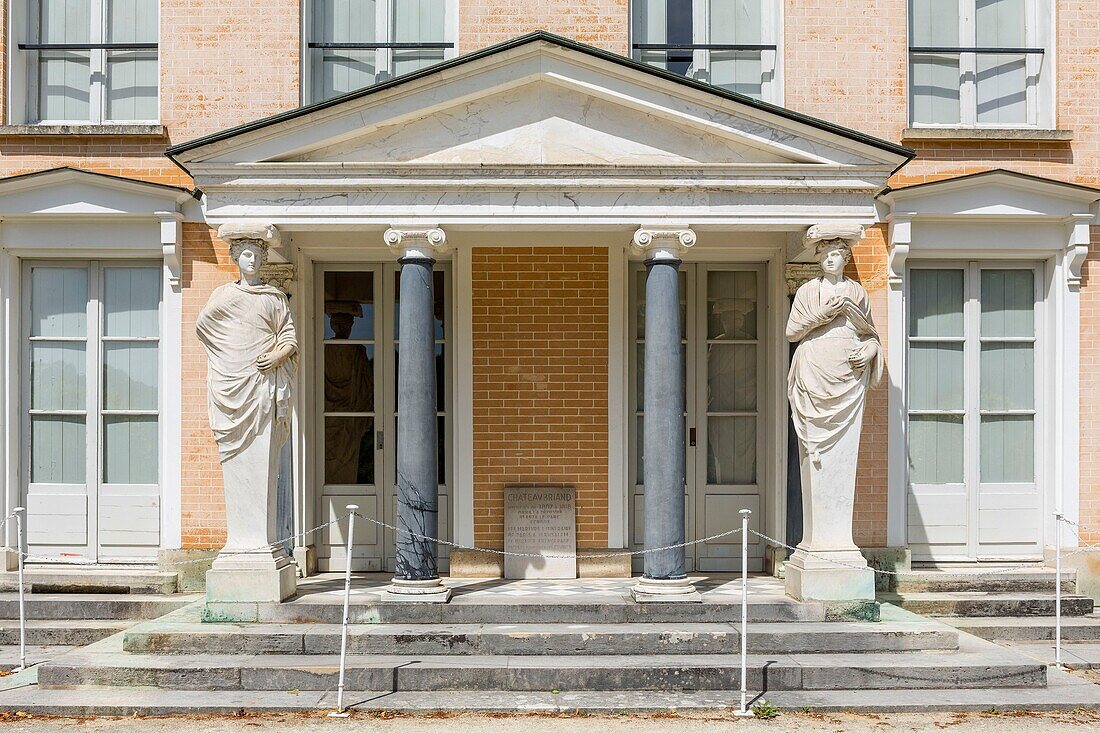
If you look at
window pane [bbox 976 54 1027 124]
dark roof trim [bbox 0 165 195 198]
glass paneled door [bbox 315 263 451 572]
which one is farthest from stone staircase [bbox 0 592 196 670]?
window pane [bbox 976 54 1027 124]

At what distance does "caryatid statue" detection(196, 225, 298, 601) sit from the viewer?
7.93 m

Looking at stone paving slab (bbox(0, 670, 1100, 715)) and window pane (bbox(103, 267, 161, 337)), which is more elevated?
window pane (bbox(103, 267, 161, 337))

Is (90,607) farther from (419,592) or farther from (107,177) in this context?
(107,177)

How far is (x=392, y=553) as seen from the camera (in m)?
9.80

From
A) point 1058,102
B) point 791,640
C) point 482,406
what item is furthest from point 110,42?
point 1058,102

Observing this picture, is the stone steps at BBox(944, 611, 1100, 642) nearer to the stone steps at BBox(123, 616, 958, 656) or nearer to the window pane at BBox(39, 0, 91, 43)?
the stone steps at BBox(123, 616, 958, 656)

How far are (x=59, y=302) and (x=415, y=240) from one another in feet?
12.9

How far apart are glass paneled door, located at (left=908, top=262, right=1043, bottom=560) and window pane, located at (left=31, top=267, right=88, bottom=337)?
7865 mm

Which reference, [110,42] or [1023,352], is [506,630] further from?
[110,42]

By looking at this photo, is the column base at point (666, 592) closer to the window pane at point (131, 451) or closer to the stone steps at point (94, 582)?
the stone steps at point (94, 582)

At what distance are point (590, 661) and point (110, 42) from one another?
736 centimetres

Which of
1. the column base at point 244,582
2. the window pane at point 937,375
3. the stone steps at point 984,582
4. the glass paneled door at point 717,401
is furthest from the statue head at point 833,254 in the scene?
the column base at point 244,582

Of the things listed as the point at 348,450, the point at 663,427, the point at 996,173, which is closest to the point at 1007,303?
the point at 996,173

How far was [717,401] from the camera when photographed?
9.92 metres
